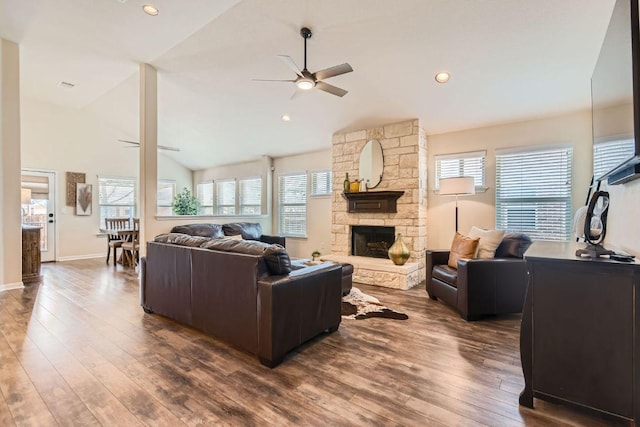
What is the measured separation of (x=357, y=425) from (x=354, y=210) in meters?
4.13

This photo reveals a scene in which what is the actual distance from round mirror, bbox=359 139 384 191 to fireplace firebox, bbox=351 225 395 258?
790mm

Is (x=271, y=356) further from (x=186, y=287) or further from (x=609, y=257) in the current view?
(x=609, y=257)

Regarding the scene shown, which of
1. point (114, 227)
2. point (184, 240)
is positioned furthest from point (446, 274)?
point (114, 227)

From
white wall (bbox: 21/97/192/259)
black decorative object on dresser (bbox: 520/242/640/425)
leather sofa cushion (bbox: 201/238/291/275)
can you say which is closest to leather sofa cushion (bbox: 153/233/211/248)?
leather sofa cushion (bbox: 201/238/291/275)

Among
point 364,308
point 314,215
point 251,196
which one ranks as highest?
point 251,196

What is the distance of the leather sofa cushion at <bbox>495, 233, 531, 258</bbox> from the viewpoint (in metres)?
3.45

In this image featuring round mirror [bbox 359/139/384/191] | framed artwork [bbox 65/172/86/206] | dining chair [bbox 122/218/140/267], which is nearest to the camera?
round mirror [bbox 359/139/384/191]

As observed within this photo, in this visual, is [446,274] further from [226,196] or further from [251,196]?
[226,196]

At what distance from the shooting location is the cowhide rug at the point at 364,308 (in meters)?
3.34

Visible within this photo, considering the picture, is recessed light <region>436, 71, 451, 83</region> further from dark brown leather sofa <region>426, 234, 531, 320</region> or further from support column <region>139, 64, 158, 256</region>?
support column <region>139, 64, 158, 256</region>

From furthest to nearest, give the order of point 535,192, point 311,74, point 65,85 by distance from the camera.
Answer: point 65,85, point 535,192, point 311,74

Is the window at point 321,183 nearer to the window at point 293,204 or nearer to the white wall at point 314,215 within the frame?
the white wall at point 314,215

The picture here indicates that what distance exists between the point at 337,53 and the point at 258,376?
3634 millimetres

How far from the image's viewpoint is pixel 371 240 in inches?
219
